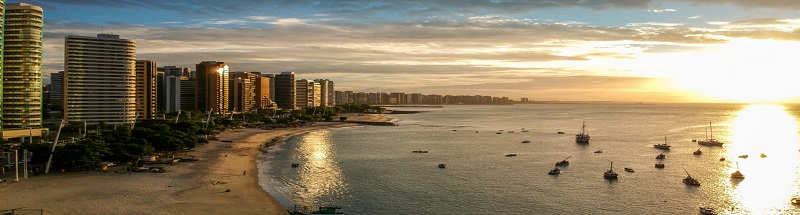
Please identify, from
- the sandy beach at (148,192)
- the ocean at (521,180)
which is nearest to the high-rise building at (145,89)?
the ocean at (521,180)

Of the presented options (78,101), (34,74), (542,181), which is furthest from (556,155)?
(78,101)

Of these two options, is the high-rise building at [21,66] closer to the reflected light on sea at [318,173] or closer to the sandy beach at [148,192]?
the reflected light on sea at [318,173]

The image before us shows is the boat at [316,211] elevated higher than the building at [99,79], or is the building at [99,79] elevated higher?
the building at [99,79]

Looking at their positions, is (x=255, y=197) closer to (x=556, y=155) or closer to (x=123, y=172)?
(x=123, y=172)

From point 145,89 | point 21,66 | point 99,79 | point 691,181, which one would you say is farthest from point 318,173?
point 145,89

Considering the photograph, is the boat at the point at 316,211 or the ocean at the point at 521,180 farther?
the ocean at the point at 521,180

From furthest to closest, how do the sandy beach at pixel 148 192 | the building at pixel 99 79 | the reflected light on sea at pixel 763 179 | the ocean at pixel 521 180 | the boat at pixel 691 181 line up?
the building at pixel 99 79, the boat at pixel 691 181, the reflected light on sea at pixel 763 179, the ocean at pixel 521 180, the sandy beach at pixel 148 192
